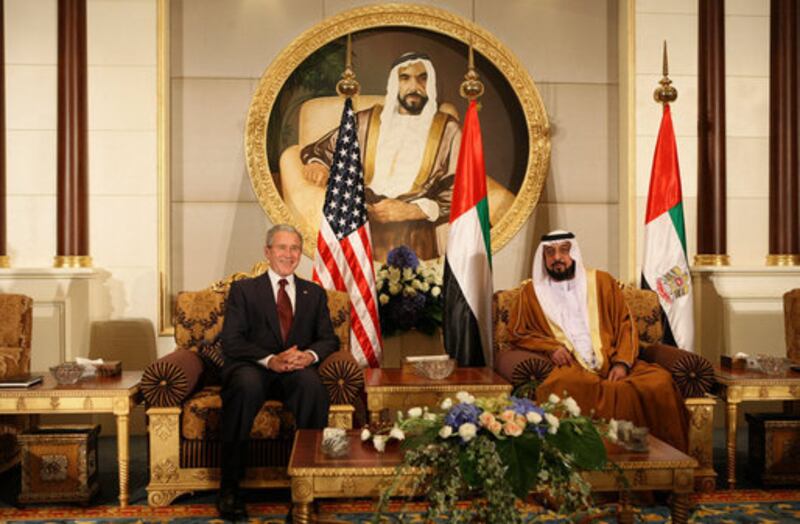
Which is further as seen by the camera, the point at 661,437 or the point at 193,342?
the point at 193,342

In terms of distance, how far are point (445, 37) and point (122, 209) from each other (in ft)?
9.31

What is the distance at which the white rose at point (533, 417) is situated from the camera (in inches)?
110

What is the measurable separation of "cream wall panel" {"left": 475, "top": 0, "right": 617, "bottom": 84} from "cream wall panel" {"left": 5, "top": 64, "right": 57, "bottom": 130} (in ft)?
11.0

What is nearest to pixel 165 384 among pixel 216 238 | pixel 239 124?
pixel 216 238

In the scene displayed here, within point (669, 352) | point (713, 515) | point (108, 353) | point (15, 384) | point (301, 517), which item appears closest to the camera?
point (301, 517)

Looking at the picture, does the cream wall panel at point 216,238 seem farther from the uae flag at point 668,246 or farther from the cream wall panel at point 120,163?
the uae flag at point 668,246

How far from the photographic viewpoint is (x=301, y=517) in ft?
11.2

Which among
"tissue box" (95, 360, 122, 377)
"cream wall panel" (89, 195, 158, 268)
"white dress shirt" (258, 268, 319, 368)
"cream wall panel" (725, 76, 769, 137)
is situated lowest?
"tissue box" (95, 360, 122, 377)

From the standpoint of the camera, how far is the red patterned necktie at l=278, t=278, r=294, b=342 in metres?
5.09

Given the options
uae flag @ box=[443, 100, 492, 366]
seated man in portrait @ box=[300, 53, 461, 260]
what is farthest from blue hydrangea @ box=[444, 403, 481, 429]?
seated man in portrait @ box=[300, 53, 461, 260]

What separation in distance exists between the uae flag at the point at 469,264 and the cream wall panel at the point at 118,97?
8.02 feet

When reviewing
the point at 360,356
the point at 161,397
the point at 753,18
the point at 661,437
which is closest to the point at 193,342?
the point at 161,397

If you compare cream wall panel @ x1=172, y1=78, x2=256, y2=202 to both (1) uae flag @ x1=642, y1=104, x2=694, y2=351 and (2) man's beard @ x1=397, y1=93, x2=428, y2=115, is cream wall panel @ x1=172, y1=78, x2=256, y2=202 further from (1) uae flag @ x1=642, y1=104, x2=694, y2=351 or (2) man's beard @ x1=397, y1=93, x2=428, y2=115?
(1) uae flag @ x1=642, y1=104, x2=694, y2=351

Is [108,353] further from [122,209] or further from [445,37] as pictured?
[445,37]
